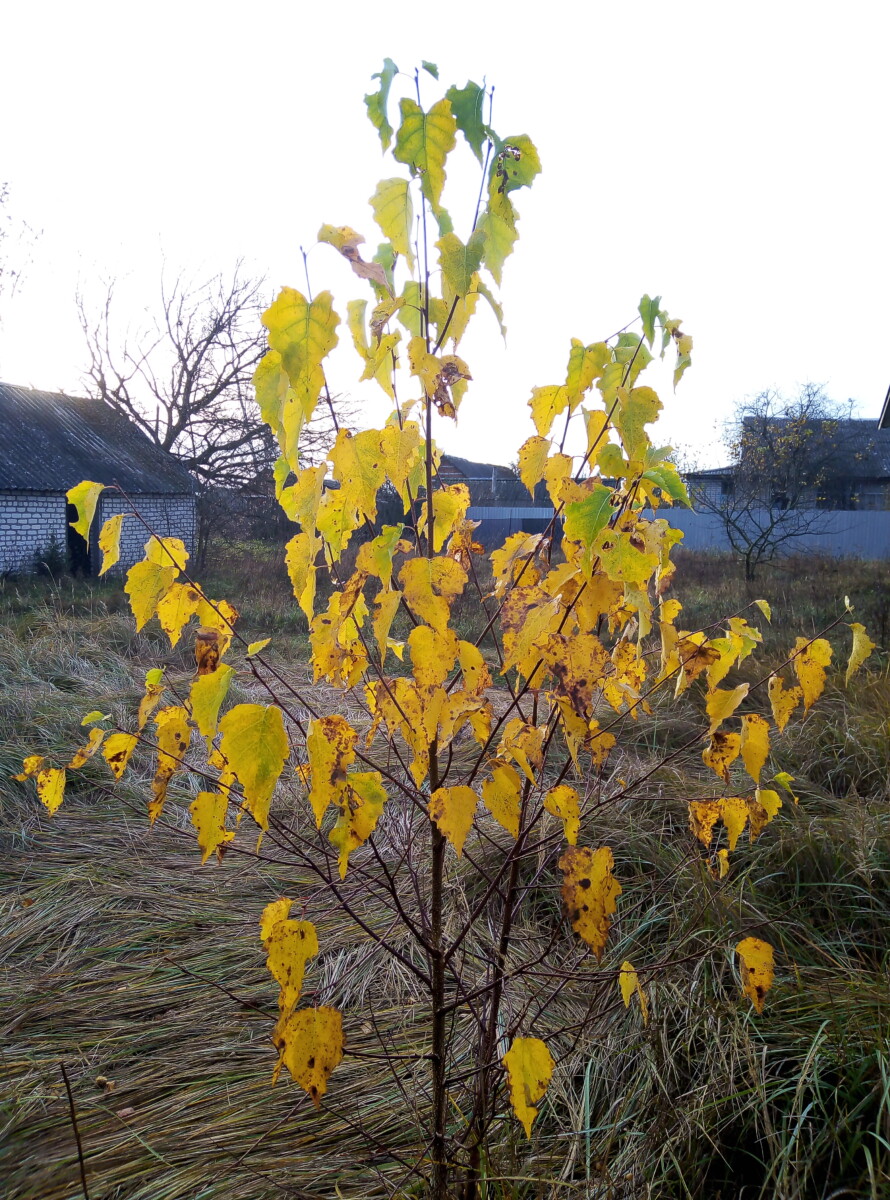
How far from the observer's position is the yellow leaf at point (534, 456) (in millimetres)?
1090

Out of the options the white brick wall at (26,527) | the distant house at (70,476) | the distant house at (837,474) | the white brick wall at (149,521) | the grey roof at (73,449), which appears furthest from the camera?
the distant house at (837,474)

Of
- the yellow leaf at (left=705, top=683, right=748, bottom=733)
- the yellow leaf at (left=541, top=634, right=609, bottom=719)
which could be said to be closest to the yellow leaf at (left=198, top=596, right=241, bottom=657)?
the yellow leaf at (left=541, top=634, right=609, bottom=719)

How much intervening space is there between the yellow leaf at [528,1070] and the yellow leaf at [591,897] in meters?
0.17

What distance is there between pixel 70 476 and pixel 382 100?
46.7 ft

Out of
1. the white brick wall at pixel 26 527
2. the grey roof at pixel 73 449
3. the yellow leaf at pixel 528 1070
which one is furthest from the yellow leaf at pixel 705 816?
the white brick wall at pixel 26 527

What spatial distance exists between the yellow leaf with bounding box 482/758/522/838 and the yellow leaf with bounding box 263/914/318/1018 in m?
0.25

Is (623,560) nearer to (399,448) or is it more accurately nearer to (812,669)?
(399,448)

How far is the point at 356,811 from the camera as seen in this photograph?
2.98 ft

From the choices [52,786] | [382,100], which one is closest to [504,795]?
[382,100]

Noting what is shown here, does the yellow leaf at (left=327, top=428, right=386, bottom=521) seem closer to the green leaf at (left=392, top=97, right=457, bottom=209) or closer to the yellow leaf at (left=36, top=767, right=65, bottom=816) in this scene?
the green leaf at (left=392, top=97, right=457, bottom=209)

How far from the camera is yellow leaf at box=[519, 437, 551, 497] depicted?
1090 millimetres

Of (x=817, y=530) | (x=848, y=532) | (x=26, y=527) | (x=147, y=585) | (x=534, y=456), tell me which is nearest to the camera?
(x=147, y=585)

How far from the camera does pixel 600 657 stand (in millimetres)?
880

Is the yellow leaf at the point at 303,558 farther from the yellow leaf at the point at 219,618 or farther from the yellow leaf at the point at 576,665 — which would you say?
the yellow leaf at the point at 576,665
